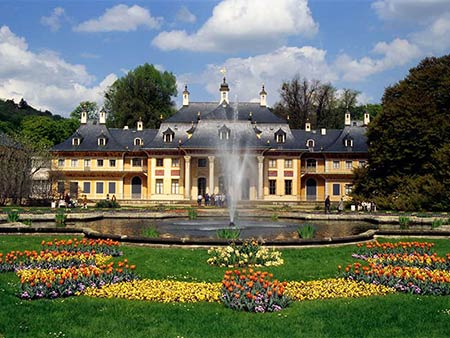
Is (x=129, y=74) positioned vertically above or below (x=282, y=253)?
above

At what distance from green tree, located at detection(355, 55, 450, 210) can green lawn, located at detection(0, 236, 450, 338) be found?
98.0 feet

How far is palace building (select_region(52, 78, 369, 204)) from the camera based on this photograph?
5769 centimetres

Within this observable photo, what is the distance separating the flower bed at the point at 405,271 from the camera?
11391mm

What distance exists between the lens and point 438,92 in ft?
140

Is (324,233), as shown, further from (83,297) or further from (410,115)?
(410,115)

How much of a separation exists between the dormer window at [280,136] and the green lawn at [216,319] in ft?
160

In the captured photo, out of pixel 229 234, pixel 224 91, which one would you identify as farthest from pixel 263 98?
pixel 229 234

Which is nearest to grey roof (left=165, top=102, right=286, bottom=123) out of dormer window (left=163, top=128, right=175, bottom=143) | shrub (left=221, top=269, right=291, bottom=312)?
dormer window (left=163, top=128, right=175, bottom=143)

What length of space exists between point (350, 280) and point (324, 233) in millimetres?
10739

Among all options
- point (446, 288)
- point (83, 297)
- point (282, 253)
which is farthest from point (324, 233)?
point (83, 297)

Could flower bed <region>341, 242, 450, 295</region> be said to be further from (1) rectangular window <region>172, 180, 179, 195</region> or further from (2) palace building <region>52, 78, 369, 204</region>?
(1) rectangular window <region>172, 180, 179, 195</region>

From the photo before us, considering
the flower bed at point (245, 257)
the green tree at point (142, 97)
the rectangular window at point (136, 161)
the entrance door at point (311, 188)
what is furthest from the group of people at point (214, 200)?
the flower bed at point (245, 257)

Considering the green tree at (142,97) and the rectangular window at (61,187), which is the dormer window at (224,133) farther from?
the green tree at (142,97)

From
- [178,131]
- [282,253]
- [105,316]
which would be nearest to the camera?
[105,316]
